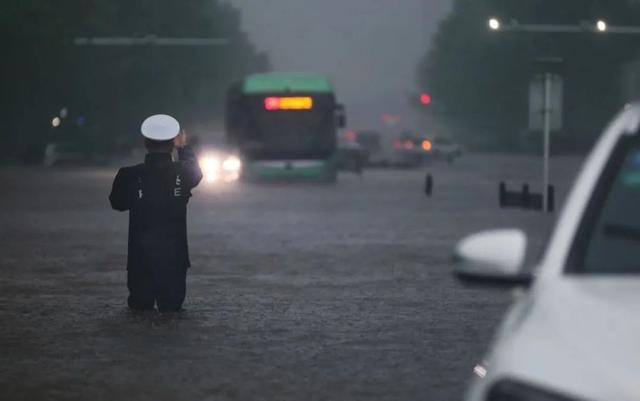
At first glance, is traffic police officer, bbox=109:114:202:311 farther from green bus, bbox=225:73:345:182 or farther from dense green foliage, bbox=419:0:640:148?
dense green foliage, bbox=419:0:640:148

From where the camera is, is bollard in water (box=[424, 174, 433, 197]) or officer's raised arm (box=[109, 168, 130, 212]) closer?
officer's raised arm (box=[109, 168, 130, 212])

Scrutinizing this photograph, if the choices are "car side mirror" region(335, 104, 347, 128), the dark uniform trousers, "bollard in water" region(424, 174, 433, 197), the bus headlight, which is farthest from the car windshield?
the bus headlight

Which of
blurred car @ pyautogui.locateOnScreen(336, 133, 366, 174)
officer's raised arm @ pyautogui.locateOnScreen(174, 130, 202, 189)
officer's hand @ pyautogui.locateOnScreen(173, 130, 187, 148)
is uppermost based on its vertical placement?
blurred car @ pyautogui.locateOnScreen(336, 133, 366, 174)

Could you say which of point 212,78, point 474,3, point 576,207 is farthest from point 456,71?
point 576,207

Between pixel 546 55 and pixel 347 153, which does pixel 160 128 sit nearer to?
pixel 347 153

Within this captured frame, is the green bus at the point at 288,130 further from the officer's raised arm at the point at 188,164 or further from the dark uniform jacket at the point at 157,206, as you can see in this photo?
the dark uniform jacket at the point at 157,206

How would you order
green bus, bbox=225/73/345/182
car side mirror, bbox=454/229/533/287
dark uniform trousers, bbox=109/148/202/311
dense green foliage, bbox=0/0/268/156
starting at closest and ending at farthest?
car side mirror, bbox=454/229/533/287 < dark uniform trousers, bbox=109/148/202/311 < green bus, bbox=225/73/345/182 < dense green foliage, bbox=0/0/268/156

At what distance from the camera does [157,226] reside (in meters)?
14.1

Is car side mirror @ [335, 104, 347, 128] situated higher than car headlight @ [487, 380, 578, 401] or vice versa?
car side mirror @ [335, 104, 347, 128]

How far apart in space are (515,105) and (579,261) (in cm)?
12425

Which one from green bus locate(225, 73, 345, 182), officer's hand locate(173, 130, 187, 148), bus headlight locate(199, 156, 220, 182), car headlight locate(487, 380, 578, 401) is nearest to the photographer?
car headlight locate(487, 380, 578, 401)

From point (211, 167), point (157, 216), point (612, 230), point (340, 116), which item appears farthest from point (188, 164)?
point (211, 167)

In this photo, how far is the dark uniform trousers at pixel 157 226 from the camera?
13945 millimetres

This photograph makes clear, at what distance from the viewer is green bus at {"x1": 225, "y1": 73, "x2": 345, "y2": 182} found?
164 feet
